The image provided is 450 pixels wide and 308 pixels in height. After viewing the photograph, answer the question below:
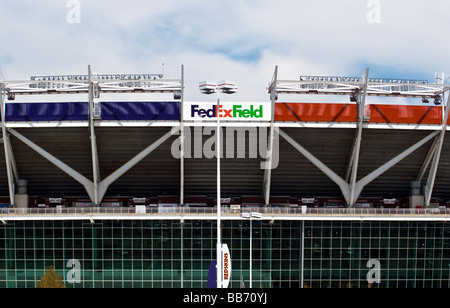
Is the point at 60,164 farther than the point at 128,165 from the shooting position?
Yes

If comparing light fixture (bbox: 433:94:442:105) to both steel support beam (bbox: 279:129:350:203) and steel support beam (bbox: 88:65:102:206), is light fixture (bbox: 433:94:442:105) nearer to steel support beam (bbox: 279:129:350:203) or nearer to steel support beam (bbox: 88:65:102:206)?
steel support beam (bbox: 279:129:350:203)

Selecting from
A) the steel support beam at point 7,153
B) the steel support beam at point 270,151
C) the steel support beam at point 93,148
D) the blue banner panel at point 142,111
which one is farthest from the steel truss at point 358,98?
the steel support beam at point 7,153

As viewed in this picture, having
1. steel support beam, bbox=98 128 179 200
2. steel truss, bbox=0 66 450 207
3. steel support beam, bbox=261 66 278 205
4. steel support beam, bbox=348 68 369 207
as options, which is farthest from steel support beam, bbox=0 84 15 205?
steel support beam, bbox=348 68 369 207

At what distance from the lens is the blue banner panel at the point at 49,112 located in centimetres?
4750

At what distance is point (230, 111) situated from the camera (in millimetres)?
47219

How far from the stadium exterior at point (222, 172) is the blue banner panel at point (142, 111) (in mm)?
95

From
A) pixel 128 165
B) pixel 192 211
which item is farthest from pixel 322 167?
pixel 128 165

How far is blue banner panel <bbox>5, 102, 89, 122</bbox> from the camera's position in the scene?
1870 inches

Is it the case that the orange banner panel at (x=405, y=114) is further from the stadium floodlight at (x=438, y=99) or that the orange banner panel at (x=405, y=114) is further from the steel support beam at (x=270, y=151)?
the steel support beam at (x=270, y=151)

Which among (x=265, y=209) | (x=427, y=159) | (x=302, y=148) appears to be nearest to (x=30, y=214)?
(x=265, y=209)

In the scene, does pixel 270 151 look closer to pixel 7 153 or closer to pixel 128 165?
pixel 128 165

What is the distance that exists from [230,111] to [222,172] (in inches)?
316

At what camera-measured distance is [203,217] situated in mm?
47750

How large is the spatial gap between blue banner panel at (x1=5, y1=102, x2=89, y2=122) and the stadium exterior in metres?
0.10
